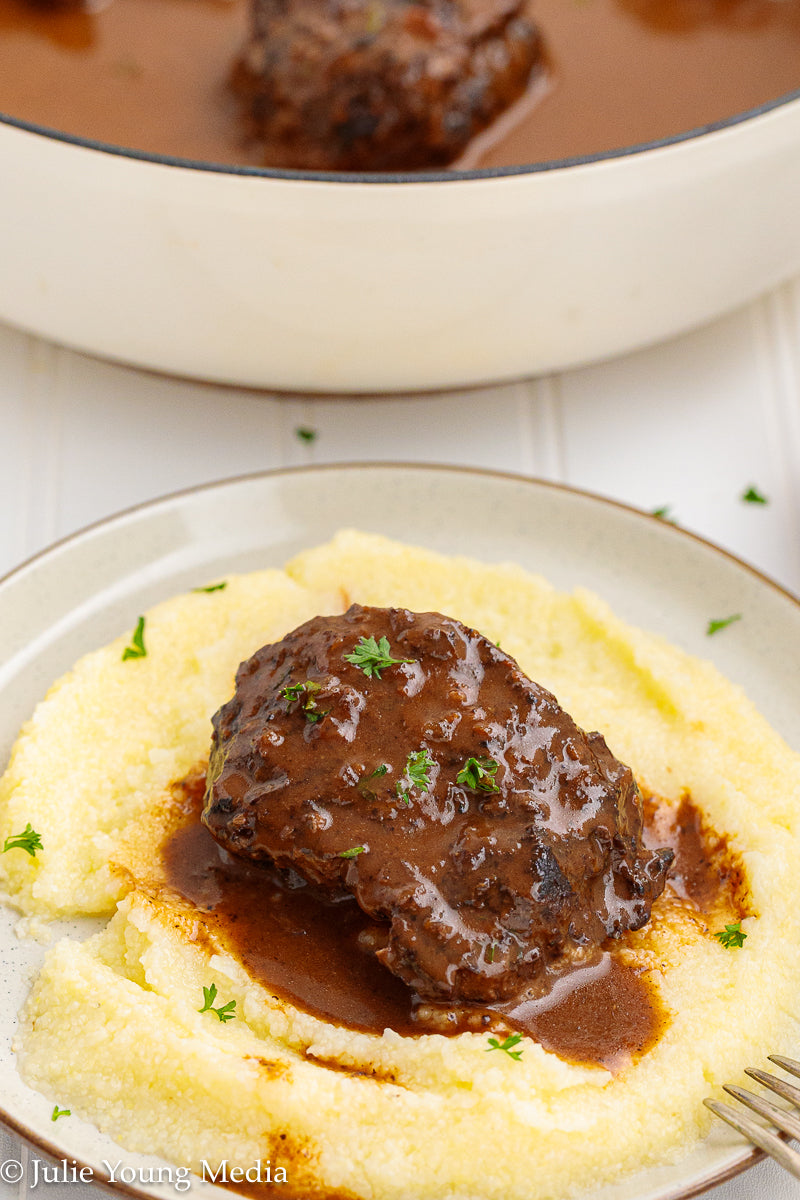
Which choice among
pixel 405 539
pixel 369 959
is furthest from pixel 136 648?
pixel 369 959

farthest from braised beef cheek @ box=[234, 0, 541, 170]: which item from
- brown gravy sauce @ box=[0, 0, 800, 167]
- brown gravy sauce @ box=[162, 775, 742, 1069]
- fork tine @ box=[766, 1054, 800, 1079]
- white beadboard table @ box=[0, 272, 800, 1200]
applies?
fork tine @ box=[766, 1054, 800, 1079]

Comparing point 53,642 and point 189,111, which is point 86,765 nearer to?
point 53,642

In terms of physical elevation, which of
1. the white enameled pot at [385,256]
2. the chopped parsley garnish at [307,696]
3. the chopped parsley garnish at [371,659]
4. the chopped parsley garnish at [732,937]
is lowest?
the chopped parsley garnish at [732,937]

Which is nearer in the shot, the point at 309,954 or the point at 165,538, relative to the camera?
the point at 309,954

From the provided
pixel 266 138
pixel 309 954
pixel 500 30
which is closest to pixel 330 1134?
pixel 309 954

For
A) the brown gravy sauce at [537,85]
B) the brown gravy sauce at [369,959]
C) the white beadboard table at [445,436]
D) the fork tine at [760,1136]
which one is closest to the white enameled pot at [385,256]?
the white beadboard table at [445,436]

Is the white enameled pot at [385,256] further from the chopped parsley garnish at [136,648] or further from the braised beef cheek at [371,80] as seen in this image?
the chopped parsley garnish at [136,648]
